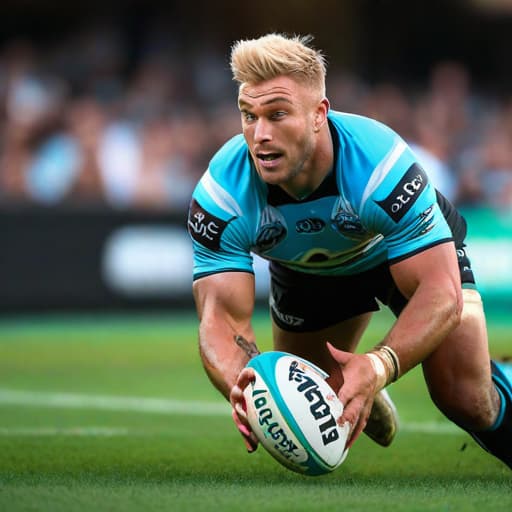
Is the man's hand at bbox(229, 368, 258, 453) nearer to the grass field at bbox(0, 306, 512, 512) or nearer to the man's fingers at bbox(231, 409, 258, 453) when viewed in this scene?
the man's fingers at bbox(231, 409, 258, 453)

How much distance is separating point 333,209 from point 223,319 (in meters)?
0.69

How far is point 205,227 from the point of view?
581 cm

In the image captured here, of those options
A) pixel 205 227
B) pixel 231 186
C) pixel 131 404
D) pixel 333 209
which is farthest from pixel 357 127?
pixel 131 404

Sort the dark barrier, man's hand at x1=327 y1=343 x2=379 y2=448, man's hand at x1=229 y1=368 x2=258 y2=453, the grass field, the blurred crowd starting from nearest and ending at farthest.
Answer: the grass field, man's hand at x1=327 y1=343 x2=379 y2=448, man's hand at x1=229 y1=368 x2=258 y2=453, the dark barrier, the blurred crowd

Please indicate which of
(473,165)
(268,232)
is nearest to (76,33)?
(473,165)

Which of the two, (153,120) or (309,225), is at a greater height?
(309,225)

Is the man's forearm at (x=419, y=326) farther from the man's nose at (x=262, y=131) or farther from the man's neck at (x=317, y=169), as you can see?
the man's nose at (x=262, y=131)

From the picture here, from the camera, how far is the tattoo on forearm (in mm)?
5693

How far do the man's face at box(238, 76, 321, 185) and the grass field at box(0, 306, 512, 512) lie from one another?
4.48 feet

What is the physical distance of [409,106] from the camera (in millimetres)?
17312

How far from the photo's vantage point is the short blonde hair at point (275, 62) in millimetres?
5488

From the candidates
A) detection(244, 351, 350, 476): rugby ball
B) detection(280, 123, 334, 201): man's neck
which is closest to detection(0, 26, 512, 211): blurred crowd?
detection(280, 123, 334, 201): man's neck

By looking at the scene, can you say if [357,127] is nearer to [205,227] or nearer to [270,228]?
[270,228]

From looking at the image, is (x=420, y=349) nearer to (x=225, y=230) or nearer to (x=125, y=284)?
(x=225, y=230)
